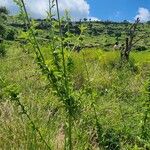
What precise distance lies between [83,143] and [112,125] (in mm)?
3381

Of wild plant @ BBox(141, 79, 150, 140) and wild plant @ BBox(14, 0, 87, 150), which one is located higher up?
wild plant @ BBox(14, 0, 87, 150)

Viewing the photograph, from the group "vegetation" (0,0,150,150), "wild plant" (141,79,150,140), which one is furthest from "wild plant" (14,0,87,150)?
"wild plant" (141,79,150,140)

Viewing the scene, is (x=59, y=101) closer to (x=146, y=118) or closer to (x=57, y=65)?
(x=57, y=65)

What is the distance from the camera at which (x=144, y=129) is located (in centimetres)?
616

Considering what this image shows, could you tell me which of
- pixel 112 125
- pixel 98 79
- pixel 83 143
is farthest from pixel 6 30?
pixel 83 143

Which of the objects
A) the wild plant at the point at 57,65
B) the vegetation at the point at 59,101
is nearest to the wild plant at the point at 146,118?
the vegetation at the point at 59,101

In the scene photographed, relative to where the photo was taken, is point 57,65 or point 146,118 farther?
point 146,118

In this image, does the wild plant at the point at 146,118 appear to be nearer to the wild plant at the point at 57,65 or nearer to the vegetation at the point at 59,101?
the vegetation at the point at 59,101

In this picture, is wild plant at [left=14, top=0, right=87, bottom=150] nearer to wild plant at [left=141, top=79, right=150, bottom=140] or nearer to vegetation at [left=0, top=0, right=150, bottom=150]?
vegetation at [left=0, top=0, right=150, bottom=150]

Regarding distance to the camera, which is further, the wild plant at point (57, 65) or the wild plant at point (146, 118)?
the wild plant at point (146, 118)

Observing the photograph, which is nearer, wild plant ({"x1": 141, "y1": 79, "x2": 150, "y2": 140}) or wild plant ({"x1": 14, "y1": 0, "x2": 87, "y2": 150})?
wild plant ({"x1": 14, "y1": 0, "x2": 87, "y2": 150})

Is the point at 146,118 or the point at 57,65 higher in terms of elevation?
the point at 57,65

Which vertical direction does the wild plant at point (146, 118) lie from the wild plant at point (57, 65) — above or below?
below

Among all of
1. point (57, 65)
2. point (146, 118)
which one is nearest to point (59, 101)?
point (57, 65)
